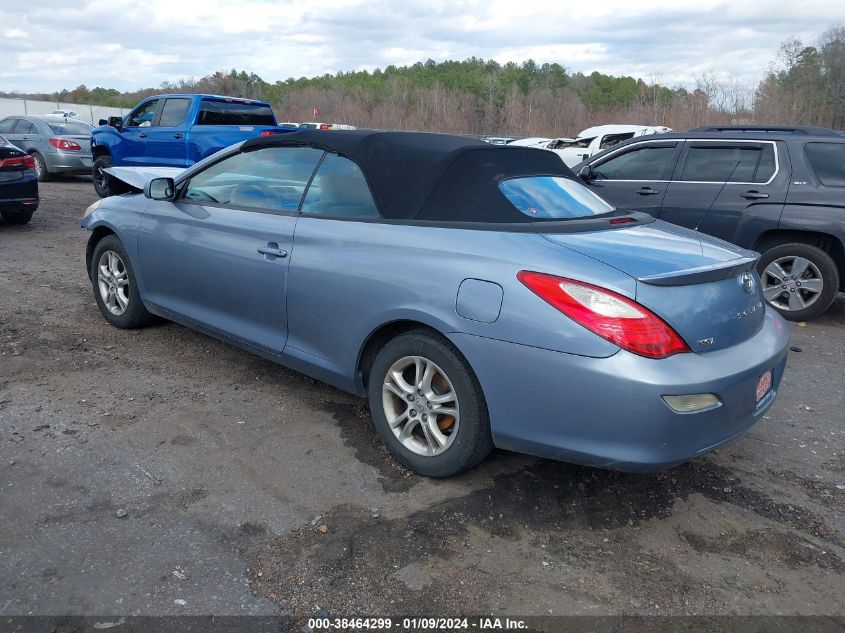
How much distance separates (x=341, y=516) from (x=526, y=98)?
2434 inches

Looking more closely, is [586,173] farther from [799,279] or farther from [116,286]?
[116,286]

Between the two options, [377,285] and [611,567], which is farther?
[377,285]

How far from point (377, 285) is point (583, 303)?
1.06 m

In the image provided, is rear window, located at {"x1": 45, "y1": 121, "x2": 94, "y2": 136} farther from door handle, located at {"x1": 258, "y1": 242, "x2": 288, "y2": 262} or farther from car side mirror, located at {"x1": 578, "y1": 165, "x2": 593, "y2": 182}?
door handle, located at {"x1": 258, "y1": 242, "x2": 288, "y2": 262}

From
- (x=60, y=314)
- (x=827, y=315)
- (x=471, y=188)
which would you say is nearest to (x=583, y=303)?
(x=471, y=188)

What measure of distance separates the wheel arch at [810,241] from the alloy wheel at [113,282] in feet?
18.7

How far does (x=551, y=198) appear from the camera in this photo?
380 centimetres

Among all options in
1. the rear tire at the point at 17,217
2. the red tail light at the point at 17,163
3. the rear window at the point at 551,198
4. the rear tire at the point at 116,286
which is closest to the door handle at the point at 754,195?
the rear window at the point at 551,198

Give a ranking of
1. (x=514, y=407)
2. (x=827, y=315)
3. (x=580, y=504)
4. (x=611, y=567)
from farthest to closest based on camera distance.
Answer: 1. (x=827, y=315)
2. (x=580, y=504)
3. (x=514, y=407)
4. (x=611, y=567)

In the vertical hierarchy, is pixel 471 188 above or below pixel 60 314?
above

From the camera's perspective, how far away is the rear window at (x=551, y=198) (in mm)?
3596

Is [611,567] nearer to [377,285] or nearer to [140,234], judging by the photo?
[377,285]

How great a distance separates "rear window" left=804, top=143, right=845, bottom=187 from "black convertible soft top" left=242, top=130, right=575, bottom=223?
394 centimetres

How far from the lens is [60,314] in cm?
595
